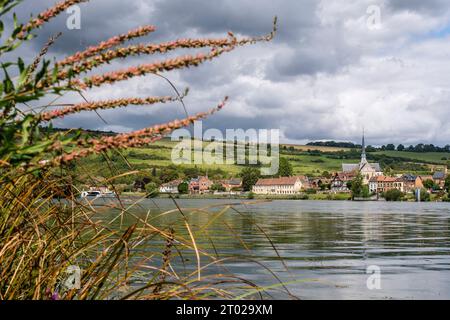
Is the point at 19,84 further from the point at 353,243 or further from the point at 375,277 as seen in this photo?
the point at 353,243

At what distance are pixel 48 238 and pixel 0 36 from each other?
9.04 ft

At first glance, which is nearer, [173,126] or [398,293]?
[173,126]

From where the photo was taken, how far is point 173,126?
2.80 meters

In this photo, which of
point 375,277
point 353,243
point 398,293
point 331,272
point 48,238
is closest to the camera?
point 48,238

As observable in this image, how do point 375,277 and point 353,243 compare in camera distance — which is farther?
point 353,243

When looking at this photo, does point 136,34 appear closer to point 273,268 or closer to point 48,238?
point 48,238

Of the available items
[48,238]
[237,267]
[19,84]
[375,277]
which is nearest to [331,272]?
[375,277]
